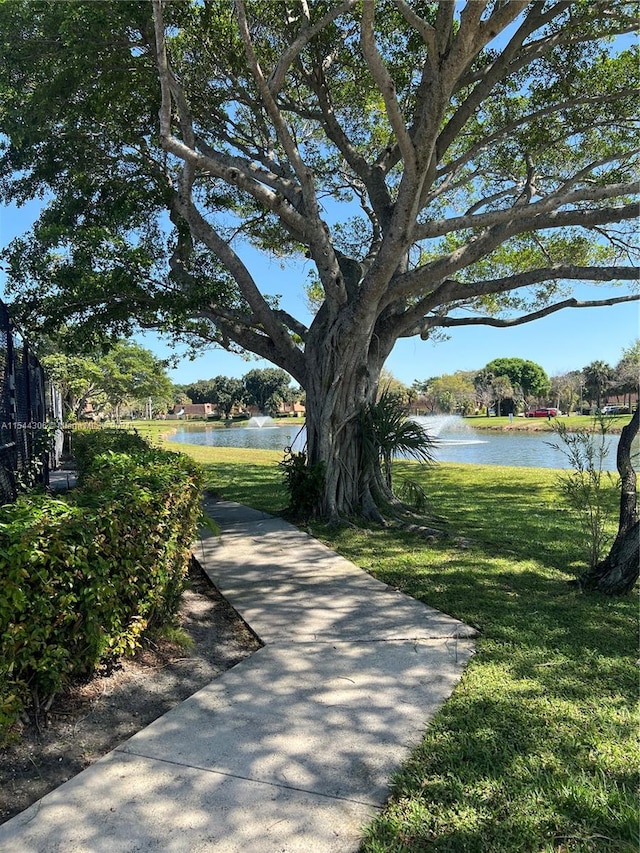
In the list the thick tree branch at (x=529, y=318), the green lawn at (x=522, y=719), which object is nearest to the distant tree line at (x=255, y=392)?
the thick tree branch at (x=529, y=318)

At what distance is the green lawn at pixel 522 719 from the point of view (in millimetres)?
2199

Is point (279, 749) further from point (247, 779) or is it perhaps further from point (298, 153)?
point (298, 153)

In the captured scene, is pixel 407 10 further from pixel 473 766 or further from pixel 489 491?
pixel 489 491

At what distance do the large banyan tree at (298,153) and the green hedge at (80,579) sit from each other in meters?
4.43

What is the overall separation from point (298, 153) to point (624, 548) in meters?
5.96

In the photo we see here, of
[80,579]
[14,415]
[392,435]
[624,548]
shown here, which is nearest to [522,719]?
[80,579]

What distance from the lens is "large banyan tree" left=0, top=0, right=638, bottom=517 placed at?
7035 mm

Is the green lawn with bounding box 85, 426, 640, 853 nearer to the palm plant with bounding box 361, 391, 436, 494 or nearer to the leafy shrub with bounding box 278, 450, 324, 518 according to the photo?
the leafy shrub with bounding box 278, 450, 324, 518

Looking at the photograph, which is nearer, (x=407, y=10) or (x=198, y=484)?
(x=198, y=484)

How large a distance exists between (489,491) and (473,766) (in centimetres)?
1026

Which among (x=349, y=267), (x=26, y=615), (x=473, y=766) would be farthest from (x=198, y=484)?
(x=349, y=267)

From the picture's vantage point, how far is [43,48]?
807cm

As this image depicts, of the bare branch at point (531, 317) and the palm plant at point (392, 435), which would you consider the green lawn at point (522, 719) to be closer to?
the palm plant at point (392, 435)

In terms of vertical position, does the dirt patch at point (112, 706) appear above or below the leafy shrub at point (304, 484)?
below
